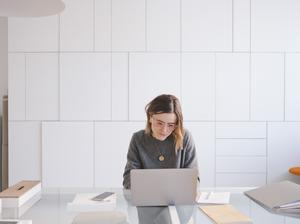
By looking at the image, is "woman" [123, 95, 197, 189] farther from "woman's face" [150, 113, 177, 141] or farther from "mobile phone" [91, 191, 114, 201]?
"mobile phone" [91, 191, 114, 201]

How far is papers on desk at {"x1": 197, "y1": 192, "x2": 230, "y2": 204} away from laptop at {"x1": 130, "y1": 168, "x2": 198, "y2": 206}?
155 millimetres

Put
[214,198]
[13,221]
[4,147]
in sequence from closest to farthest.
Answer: [13,221], [214,198], [4,147]

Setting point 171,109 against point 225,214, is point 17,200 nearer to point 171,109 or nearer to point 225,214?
point 225,214

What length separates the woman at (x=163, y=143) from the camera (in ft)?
9.24

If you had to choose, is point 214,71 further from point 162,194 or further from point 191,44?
point 162,194

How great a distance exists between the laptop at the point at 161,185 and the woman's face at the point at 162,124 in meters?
0.67

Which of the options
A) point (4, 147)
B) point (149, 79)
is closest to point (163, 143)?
point (149, 79)

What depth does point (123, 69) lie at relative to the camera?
15.2 ft

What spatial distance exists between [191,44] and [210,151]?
3.87ft

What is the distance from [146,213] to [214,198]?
480 mm

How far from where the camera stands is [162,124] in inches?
111

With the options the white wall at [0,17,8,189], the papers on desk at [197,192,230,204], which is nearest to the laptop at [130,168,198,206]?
the papers on desk at [197,192,230,204]

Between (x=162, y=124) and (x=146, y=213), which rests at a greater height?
(x=162, y=124)

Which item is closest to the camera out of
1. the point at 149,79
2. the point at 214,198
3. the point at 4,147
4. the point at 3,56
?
the point at 214,198
